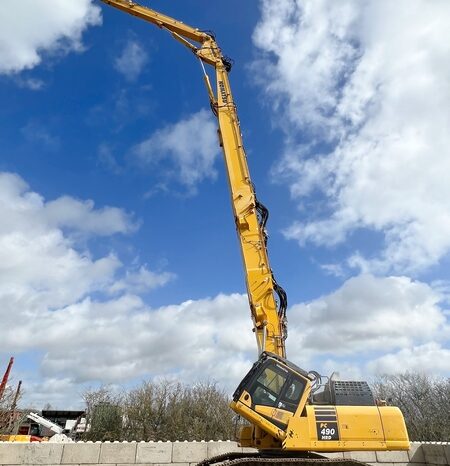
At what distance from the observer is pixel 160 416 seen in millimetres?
28250

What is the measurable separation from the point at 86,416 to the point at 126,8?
24476 millimetres

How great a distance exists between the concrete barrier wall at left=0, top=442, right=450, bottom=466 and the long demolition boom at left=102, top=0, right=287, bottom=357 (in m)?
3.36

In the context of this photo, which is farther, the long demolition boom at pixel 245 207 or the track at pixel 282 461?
the long demolition boom at pixel 245 207

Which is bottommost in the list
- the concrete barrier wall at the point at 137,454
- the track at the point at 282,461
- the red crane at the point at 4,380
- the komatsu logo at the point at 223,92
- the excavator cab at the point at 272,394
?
the track at the point at 282,461

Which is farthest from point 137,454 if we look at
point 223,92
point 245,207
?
point 223,92

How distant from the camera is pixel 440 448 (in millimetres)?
9484

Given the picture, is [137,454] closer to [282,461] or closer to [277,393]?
[282,461]

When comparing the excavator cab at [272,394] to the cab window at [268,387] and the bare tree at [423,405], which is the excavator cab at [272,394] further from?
the bare tree at [423,405]

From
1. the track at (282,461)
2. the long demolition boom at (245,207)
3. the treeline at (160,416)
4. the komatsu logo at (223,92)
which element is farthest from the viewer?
the treeline at (160,416)

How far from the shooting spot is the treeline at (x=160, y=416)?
2669cm

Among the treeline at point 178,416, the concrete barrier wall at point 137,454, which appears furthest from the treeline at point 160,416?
the concrete barrier wall at point 137,454

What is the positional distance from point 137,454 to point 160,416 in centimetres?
2078

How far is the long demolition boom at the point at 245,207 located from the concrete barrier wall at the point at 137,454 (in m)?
3.36

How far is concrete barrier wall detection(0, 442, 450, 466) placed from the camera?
854 centimetres
